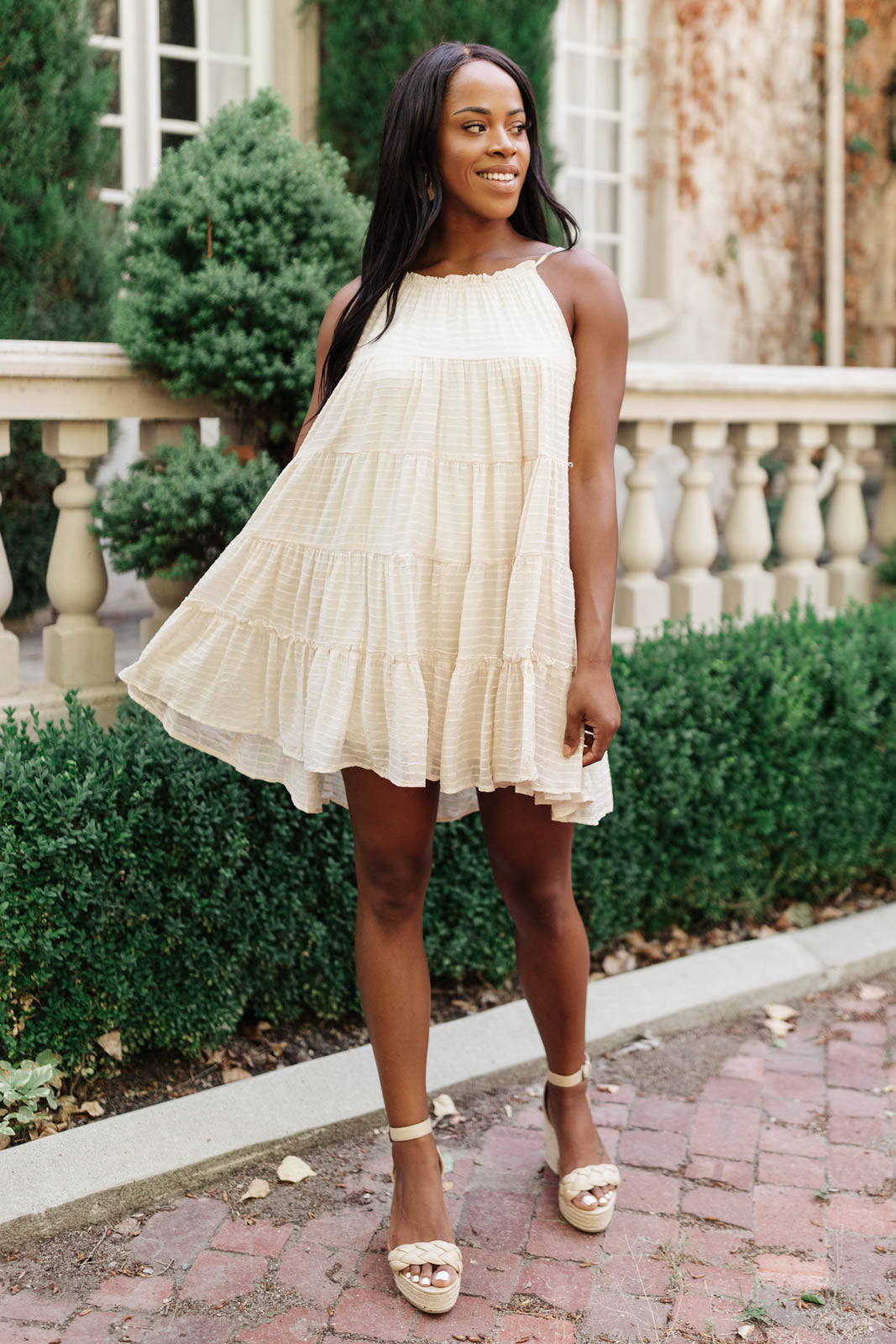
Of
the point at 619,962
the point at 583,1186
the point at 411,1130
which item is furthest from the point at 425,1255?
the point at 619,962

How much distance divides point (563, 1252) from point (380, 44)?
5.42 metres

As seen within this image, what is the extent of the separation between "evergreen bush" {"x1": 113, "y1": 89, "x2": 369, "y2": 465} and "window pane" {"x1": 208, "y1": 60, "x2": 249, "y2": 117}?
351 cm

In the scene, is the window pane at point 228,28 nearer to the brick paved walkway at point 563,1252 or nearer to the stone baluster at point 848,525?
the stone baluster at point 848,525

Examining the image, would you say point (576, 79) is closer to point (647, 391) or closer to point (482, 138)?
point (647, 391)

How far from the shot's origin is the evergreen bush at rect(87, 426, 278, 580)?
303 centimetres

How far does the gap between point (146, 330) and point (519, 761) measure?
5.26 feet

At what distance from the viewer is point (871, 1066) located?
3.13 meters

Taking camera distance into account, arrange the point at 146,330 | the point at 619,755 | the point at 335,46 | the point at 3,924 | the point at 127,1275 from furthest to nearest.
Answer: the point at 335,46, the point at 619,755, the point at 146,330, the point at 3,924, the point at 127,1275

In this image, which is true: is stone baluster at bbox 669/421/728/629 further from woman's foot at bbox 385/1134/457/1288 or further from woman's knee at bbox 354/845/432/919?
woman's foot at bbox 385/1134/457/1288

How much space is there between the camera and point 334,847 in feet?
10.2

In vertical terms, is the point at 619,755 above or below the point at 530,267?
below

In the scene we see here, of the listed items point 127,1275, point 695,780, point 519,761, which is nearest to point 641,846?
point 695,780

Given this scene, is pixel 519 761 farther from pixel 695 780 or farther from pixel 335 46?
pixel 335 46

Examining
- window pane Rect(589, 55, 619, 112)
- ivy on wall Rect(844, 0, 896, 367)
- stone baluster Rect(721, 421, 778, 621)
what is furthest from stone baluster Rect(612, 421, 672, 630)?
ivy on wall Rect(844, 0, 896, 367)
